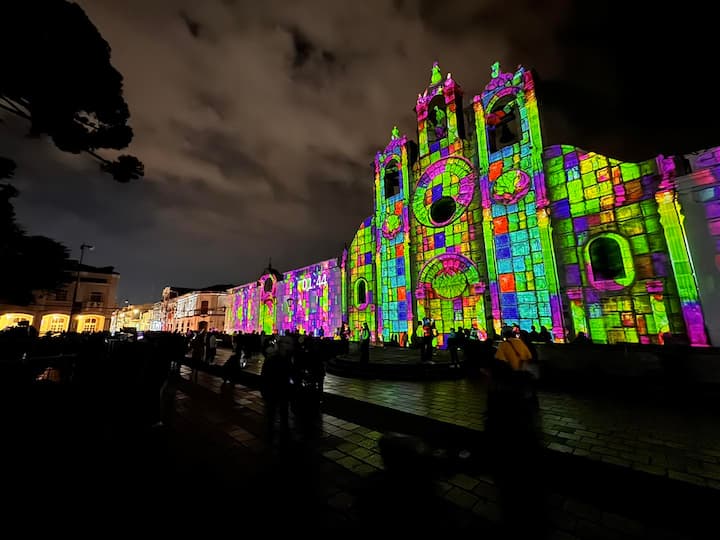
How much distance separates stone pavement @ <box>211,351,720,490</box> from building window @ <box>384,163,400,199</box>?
687 inches

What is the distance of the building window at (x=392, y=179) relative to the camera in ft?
72.9

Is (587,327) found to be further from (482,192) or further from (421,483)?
→ (421,483)

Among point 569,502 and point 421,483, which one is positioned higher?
point 421,483

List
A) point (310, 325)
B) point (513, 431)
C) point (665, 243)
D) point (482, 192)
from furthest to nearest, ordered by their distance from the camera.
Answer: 1. point (310, 325)
2. point (482, 192)
3. point (665, 243)
4. point (513, 431)

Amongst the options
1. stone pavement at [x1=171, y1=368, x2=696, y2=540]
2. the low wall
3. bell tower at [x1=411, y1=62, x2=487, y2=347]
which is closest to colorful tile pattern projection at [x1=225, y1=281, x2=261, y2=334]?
bell tower at [x1=411, y1=62, x2=487, y2=347]

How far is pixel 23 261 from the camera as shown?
5.73 metres

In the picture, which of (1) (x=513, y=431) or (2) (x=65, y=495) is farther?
(1) (x=513, y=431)

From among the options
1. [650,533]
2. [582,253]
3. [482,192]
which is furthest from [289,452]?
[482,192]

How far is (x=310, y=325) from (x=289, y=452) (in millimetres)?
23112

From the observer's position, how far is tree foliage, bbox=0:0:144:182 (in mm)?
4426

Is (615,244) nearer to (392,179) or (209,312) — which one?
(392,179)

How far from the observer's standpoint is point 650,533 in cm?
232

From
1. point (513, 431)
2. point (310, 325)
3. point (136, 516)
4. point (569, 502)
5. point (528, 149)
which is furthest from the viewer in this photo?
point (310, 325)

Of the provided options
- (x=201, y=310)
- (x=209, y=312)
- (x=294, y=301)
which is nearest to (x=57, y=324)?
(x=201, y=310)
